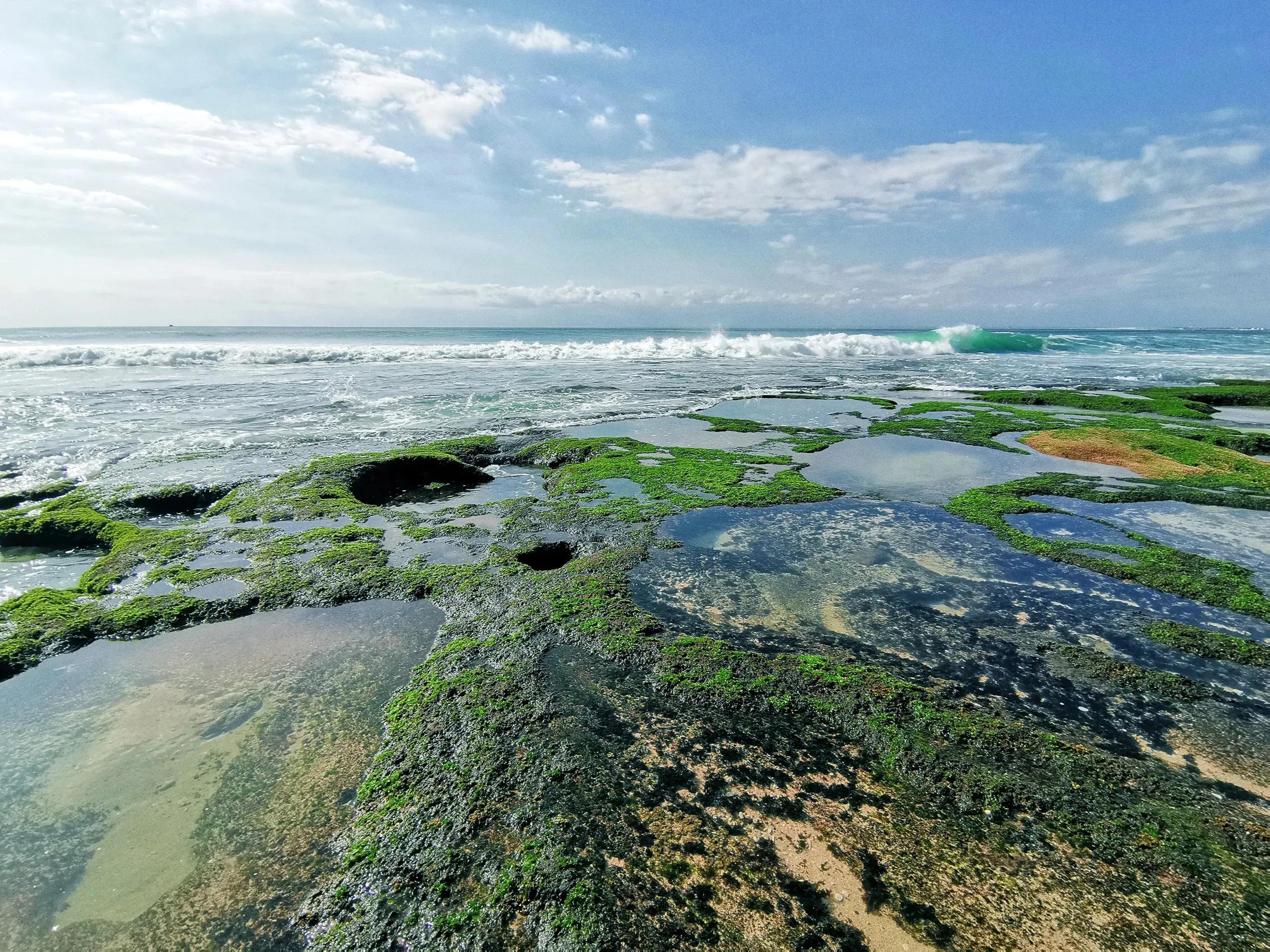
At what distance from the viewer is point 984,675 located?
6.60 metres

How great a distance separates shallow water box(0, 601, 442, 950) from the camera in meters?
4.09

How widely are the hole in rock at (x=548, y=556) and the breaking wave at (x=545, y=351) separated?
48067 mm

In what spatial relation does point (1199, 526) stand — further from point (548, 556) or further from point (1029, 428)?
point (548, 556)

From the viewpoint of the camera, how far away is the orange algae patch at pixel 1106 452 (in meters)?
15.0

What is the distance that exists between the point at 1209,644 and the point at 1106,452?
12.6 meters

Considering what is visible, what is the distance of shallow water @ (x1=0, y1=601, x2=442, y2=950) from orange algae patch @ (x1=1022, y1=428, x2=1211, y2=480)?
18.9 m

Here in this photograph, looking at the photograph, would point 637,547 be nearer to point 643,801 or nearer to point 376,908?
point 643,801

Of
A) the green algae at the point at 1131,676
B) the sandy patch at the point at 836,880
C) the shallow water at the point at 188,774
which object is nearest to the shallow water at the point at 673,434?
the green algae at the point at 1131,676

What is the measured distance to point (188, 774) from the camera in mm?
5305

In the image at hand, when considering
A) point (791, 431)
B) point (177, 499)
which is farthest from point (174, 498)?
point (791, 431)

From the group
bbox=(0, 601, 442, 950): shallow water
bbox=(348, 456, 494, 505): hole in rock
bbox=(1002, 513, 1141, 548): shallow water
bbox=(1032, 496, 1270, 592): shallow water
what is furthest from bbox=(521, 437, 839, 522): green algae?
bbox=(0, 601, 442, 950): shallow water

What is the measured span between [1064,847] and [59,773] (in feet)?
29.9

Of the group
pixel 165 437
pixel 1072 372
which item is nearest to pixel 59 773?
pixel 165 437

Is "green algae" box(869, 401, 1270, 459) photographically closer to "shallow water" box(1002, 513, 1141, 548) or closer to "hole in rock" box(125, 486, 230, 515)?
"shallow water" box(1002, 513, 1141, 548)
